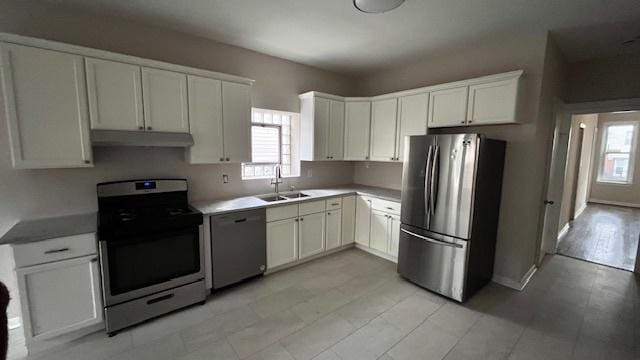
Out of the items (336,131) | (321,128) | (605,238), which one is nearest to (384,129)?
(336,131)

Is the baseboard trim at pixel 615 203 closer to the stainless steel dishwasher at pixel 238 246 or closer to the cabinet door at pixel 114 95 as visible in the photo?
the stainless steel dishwasher at pixel 238 246

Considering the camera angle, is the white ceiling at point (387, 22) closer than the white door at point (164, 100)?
Yes

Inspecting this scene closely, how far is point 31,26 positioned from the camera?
2152 mm

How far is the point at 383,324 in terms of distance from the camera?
91.6 inches

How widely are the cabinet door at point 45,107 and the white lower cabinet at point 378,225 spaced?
10.3ft

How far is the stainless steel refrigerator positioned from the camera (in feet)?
8.36

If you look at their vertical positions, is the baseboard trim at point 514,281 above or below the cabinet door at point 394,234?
below

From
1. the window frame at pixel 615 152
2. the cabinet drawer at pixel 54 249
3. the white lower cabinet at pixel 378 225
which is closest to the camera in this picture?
the cabinet drawer at pixel 54 249

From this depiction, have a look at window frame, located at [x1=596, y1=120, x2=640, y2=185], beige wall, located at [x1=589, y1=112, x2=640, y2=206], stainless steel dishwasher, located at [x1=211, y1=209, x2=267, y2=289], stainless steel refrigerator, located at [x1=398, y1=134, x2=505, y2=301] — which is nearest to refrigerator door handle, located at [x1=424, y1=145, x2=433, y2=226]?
stainless steel refrigerator, located at [x1=398, y1=134, x2=505, y2=301]

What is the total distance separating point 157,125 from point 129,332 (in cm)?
182

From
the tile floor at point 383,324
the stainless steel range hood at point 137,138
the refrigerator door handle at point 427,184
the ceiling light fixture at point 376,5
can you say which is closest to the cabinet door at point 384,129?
the refrigerator door handle at point 427,184

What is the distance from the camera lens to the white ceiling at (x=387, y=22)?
87.7 inches

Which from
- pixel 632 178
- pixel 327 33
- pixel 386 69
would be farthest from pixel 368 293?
pixel 632 178

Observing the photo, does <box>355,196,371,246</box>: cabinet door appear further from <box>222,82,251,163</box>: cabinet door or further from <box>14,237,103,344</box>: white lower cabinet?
<box>14,237,103,344</box>: white lower cabinet
